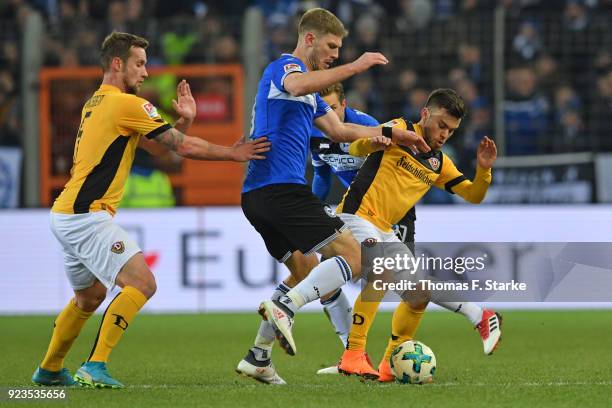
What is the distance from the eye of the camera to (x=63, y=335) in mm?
6859

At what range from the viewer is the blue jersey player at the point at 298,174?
665 cm

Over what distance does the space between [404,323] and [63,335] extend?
2.09 meters

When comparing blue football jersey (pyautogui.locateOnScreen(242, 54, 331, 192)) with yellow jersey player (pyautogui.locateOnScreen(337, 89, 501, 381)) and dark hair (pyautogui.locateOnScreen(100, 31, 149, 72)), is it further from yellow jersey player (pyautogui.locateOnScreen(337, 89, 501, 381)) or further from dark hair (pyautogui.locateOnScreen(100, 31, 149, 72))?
dark hair (pyautogui.locateOnScreen(100, 31, 149, 72))

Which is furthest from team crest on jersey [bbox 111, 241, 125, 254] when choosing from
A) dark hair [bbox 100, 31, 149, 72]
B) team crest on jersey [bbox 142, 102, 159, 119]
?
dark hair [bbox 100, 31, 149, 72]

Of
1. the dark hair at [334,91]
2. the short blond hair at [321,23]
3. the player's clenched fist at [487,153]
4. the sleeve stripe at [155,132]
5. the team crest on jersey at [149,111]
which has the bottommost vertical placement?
the player's clenched fist at [487,153]

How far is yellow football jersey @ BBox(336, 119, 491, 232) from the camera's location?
7609mm

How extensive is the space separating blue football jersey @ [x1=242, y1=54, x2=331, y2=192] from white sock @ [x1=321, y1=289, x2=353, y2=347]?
50.1 inches

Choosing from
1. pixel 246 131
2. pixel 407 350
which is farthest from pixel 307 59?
pixel 246 131

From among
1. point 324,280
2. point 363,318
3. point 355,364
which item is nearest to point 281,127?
point 324,280

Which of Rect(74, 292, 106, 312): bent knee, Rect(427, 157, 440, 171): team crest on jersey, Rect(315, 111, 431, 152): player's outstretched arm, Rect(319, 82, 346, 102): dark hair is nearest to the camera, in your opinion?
Rect(74, 292, 106, 312): bent knee

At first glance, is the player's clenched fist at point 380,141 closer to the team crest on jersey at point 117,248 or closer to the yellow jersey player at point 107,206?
the yellow jersey player at point 107,206

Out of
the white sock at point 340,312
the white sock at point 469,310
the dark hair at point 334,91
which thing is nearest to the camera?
the white sock at point 469,310

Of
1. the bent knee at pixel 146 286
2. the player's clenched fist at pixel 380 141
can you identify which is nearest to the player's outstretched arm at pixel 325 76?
the player's clenched fist at pixel 380 141

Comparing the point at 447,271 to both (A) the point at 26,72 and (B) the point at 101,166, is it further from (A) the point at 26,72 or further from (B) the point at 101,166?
(A) the point at 26,72
